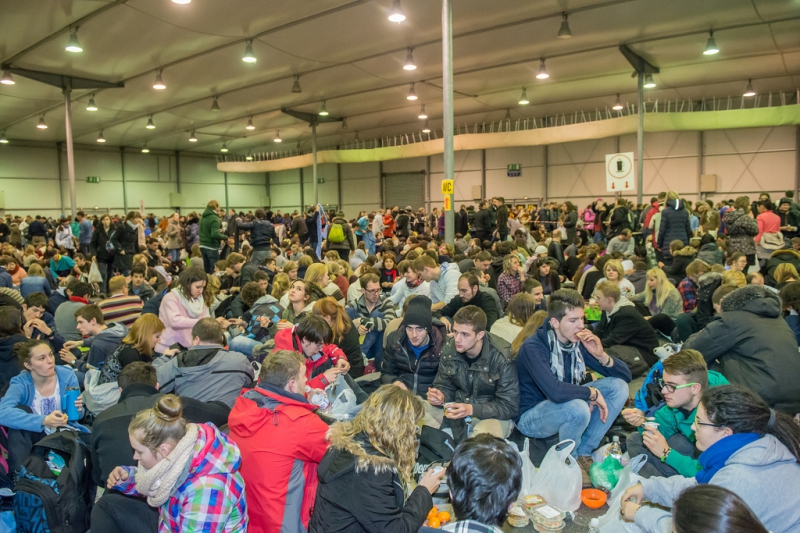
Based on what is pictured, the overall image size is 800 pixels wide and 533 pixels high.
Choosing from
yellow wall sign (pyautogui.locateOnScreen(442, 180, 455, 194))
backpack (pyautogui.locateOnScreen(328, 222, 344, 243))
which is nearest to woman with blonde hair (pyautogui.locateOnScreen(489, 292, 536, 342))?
yellow wall sign (pyautogui.locateOnScreen(442, 180, 455, 194))

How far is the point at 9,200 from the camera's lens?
2461 centimetres

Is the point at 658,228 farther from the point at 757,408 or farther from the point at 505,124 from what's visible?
the point at 505,124

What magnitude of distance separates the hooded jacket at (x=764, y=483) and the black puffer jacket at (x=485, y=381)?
53.3 inches

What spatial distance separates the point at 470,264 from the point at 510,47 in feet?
23.5

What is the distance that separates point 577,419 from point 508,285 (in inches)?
150

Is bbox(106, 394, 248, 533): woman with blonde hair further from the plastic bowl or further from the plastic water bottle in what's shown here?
the plastic water bottle

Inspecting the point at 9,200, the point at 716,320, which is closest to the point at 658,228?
the point at 716,320

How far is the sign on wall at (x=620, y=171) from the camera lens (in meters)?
12.6

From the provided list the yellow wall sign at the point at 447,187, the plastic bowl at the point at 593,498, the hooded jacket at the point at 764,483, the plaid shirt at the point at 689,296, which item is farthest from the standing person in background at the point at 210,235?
the hooded jacket at the point at 764,483

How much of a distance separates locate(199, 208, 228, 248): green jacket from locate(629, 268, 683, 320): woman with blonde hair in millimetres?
7437

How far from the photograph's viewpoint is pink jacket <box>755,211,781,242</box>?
931 centimetres

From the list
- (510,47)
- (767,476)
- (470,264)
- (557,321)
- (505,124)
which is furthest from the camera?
(505,124)

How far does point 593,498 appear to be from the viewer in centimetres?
330

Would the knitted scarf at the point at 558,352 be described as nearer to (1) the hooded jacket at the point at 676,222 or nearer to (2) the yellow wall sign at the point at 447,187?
(2) the yellow wall sign at the point at 447,187
